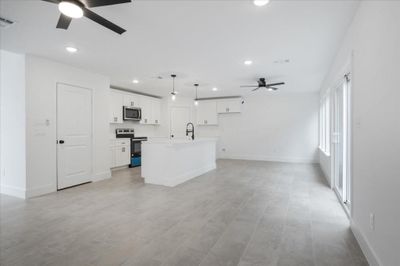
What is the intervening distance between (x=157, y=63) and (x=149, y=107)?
3733 mm

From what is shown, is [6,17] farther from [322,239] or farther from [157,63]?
[322,239]

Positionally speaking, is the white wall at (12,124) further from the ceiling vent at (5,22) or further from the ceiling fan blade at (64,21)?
the ceiling fan blade at (64,21)

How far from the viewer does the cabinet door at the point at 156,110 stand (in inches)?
323

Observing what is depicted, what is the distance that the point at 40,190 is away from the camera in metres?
4.05

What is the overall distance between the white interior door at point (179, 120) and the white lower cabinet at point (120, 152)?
7.10 feet

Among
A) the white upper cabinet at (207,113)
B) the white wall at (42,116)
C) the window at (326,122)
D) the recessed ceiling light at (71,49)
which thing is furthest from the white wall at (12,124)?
the window at (326,122)

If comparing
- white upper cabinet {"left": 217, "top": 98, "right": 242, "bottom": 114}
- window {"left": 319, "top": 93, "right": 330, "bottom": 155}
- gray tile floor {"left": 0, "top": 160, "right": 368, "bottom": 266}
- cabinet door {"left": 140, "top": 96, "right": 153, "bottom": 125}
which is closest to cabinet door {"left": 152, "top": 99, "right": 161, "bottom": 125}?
cabinet door {"left": 140, "top": 96, "right": 153, "bottom": 125}

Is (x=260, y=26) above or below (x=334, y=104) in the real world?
above

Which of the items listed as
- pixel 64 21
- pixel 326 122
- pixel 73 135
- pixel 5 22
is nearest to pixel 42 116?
pixel 73 135

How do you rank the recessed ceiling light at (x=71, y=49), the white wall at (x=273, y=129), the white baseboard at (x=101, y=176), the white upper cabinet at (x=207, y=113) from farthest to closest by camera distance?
the white upper cabinet at (x=207, y=113)
the white wall at (x=273, y=129)
the white baseboard at (x=101, y=176)
the recessed ceiling light at (x=71, y=49)

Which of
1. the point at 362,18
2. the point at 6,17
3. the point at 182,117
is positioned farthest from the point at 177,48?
the point at 182,117

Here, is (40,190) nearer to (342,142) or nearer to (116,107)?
(116,107)

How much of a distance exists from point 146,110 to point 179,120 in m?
1.51

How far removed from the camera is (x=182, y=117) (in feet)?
29.0
